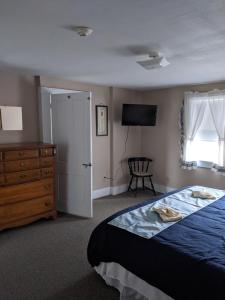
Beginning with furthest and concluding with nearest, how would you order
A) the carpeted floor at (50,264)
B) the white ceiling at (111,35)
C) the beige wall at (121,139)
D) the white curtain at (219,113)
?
the beige wall at (121,139) < the white curtain at (219,113) < the carpeted floor at (50,264) < the white ceiling at (111,35)

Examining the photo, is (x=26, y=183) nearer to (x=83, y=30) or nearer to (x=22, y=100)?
(x=22, y=100)

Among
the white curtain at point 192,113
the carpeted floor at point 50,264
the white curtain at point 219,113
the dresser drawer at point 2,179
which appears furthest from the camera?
the white curtain at point 192,113

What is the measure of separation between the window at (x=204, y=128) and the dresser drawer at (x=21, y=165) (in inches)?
114

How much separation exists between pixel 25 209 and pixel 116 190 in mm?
2230

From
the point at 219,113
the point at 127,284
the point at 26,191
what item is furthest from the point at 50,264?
the point at 219,113

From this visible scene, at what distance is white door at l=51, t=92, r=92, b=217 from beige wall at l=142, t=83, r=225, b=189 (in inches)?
81.5

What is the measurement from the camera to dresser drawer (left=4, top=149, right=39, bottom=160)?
3.24m

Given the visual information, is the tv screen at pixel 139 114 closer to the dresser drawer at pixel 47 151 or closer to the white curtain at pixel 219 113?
the white curtain at pixel 219 113

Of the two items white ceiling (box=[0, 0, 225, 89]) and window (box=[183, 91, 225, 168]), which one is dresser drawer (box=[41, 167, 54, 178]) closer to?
white ceiling (box=[0, 0, 225, 89])

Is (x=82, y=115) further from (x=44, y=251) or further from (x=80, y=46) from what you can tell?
(x=44, y=251)

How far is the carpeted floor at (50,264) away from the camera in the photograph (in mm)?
2250

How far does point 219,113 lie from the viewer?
14.2 ft

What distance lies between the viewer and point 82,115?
3840 mm

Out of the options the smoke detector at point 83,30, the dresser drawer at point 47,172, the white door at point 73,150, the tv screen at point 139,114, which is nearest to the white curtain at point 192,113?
the tv screen at point 139,114
